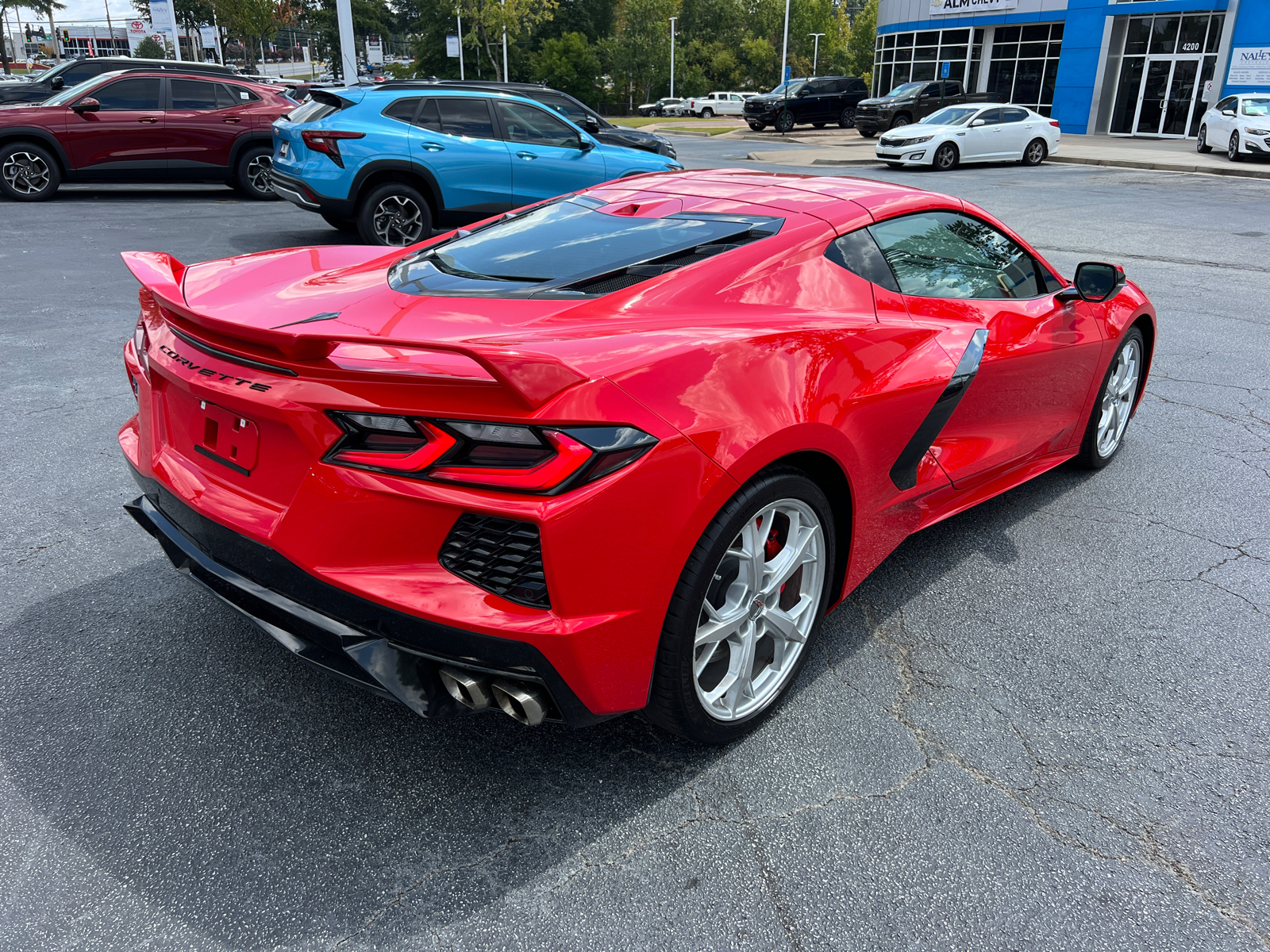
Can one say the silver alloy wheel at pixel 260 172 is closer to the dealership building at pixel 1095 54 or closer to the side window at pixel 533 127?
the side window at pixel 533 127

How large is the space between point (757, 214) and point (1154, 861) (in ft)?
6.95

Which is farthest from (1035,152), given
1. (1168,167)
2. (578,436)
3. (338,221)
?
(578,436)

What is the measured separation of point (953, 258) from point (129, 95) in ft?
43.8

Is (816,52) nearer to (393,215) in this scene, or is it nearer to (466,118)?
(466,118)

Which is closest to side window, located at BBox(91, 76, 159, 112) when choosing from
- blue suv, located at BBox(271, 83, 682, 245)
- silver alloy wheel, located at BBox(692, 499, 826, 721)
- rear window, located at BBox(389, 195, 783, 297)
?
blue suv, located at BBox(271, 83, 682, 245)

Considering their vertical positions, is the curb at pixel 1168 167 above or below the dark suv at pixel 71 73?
below

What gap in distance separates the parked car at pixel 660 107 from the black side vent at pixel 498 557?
2529 inches

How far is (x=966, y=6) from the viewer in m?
36.6

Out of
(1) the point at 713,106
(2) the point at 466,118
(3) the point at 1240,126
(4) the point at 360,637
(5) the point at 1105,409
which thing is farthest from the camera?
(1) the point at 713,106

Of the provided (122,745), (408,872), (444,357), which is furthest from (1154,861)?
(122,745)

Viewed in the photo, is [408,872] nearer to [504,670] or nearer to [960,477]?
[504,670]

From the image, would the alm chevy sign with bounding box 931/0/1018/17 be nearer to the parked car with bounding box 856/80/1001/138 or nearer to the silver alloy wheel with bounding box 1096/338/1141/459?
the parked car with bounding box 856/80/1001/138

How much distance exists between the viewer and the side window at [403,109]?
9.95 meters

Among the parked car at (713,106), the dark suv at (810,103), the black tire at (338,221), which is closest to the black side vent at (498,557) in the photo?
the black tire at (338,221)
